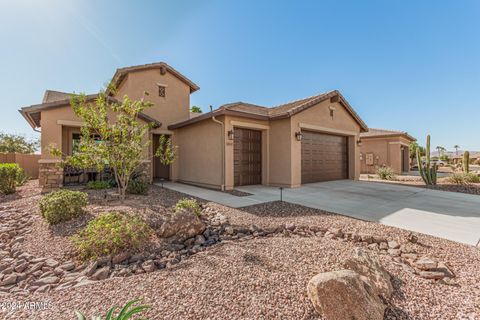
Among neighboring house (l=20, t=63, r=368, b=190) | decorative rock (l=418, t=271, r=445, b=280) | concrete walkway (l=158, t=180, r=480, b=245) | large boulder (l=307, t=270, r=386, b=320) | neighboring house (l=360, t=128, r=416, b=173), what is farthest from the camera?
neighboring house (l=360, t=128, r=416, b=173)

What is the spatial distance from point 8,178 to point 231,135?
9.06 m

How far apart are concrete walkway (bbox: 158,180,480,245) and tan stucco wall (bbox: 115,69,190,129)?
22.6 ft

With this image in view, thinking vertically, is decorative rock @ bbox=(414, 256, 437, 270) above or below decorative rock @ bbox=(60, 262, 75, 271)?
above

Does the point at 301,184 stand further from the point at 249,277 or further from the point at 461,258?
the point at 249,277

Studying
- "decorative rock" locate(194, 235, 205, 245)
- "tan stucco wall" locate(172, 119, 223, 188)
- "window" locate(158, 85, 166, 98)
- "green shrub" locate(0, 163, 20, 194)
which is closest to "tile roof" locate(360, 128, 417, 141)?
"tan stucco wall" locate(172, 119, 223, 188)

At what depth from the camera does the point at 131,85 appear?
12430 millimetres

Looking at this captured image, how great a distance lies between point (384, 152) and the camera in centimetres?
2011

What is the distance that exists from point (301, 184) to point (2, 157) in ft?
57.0

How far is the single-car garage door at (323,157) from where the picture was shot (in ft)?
37.1

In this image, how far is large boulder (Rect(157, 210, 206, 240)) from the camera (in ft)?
15.1

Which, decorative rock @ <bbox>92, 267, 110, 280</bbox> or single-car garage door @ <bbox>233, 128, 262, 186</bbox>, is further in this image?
single-car garage door @ <bbox>233, 128, 262, 186</bbox>

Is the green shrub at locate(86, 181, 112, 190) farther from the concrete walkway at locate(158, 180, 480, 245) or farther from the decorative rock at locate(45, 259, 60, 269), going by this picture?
the decorative rock at locate(45, 259, 60, 269)

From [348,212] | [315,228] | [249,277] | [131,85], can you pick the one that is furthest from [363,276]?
[131,85]

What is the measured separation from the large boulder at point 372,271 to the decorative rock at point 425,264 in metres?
0.84
